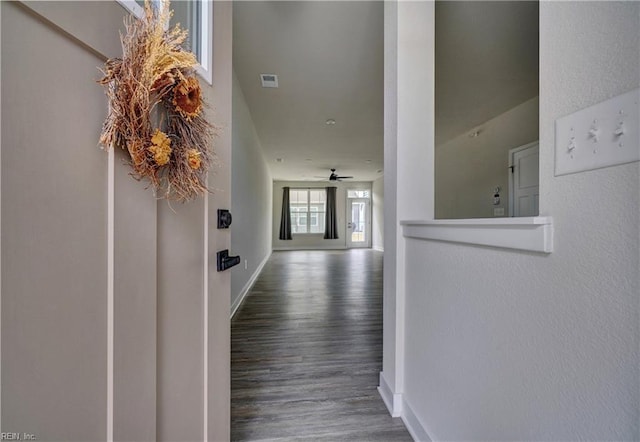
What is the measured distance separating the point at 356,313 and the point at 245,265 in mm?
1822

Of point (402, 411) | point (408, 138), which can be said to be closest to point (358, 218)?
point (408, 138)

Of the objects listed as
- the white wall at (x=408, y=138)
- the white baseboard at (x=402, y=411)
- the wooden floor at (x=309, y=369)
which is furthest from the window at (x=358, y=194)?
the white baseboard at (x=402, y=411)

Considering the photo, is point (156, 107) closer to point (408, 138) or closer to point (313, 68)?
point (408, 138)

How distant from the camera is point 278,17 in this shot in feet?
6.91

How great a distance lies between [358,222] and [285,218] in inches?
119

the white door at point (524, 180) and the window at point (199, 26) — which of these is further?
the white door at point (524, 180)

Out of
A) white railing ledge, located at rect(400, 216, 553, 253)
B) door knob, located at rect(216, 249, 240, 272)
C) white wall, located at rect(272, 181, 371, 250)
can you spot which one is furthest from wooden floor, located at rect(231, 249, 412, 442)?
white wall, located at rect(272, 181, 371, 250)

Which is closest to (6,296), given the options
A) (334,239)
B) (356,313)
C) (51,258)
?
(51,258)

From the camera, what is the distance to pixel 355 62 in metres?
2.73

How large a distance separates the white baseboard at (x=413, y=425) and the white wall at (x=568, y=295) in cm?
31

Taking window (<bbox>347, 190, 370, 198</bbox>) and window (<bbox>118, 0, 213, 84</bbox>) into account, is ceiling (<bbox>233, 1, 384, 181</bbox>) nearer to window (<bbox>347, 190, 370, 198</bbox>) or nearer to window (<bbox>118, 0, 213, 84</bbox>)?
window (<bbox>118, 0, 213, 84</bbox>)

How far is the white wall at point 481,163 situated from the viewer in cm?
392

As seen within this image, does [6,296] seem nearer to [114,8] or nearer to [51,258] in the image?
[51,258]

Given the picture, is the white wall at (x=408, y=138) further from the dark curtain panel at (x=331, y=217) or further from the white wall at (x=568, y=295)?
the dark curtain panel at (x=331, y=217)
